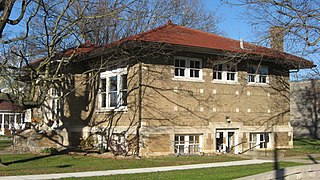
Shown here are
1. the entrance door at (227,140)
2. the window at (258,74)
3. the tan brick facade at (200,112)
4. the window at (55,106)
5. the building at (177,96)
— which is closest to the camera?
the building at (177,96)

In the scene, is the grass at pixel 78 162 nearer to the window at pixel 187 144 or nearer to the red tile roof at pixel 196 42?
the window at pixel 187 144

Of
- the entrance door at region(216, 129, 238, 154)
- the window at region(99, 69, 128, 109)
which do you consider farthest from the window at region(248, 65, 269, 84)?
the window at region(99, 69, 128, 109)

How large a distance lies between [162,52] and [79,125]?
749cm

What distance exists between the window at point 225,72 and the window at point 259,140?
3399 millimetres

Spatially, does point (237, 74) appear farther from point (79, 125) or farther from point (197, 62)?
point (79, 125)

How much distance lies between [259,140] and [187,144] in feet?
17.0

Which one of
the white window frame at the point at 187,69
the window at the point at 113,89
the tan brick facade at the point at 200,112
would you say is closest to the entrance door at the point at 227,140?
the tan brick facade at the point at 200,112

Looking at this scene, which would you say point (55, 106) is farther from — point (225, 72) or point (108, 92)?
point (225, 72)

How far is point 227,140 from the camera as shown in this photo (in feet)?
81.6

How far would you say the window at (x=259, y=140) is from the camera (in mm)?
26031

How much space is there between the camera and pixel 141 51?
22.0 metres

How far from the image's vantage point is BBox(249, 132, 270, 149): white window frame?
26.0 m

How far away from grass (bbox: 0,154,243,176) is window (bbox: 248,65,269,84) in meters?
5.73

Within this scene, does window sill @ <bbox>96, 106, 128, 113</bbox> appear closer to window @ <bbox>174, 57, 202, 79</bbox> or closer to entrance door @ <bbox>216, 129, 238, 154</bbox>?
window @ <bbox>174, 57, 202, 79</bbox>
